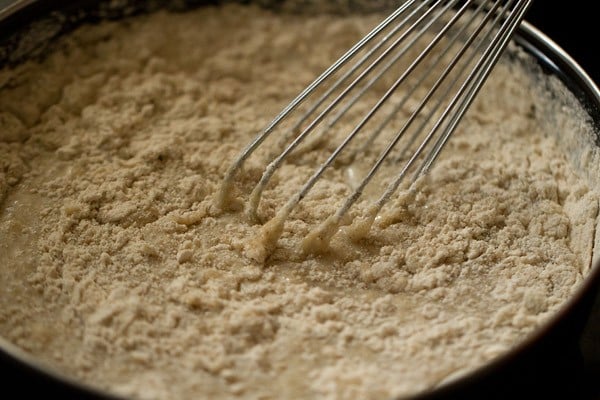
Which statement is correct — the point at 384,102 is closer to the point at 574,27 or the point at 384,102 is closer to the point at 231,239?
the point at 231,239

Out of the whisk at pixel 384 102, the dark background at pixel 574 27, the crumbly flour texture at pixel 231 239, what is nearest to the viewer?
the crumbly flour texture at pixel 231 239

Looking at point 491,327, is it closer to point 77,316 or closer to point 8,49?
point 77,316

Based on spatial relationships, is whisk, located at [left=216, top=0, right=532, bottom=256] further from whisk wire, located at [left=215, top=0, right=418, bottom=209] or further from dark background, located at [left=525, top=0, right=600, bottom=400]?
dark background, located at [left=525, top=0, right=600, bottom=400]

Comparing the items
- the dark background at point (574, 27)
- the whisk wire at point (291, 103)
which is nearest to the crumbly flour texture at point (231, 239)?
the whisk wire at point (291, 103)

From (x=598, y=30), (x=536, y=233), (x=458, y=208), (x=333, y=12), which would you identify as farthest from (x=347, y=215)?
(x=598, y=30)

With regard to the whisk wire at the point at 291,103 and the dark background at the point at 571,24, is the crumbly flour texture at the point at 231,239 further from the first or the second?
the dark background at the point at 571,24

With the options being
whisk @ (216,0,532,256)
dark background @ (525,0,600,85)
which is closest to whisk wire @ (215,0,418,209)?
whisk @ (216,0,532,256)

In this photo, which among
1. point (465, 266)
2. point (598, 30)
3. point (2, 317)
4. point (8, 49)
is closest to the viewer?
point (2, 317)

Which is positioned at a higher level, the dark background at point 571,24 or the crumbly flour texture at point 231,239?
the dark background at point 571,24
